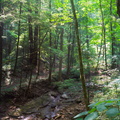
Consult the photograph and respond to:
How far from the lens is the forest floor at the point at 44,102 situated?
241 inches

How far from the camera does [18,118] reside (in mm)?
6055

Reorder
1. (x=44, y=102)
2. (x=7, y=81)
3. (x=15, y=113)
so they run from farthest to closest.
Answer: (x=7, y=81) < (x=44, y=102) < (x=15, y=113)

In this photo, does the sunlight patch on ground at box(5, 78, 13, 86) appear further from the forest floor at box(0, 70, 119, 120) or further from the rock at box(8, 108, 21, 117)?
the rock at box(8, 108, 21, 117)

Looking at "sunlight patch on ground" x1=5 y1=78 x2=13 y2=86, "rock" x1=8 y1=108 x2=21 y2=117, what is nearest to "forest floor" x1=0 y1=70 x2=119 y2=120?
"rock" x1=8 y1=108 x2=21 y2=117

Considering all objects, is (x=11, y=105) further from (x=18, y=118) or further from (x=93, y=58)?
(x=93, y=58)

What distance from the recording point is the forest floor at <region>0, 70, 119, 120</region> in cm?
612

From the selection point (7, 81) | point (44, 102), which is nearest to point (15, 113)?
point (44, 102)

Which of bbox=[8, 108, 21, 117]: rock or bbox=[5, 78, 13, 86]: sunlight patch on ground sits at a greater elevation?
bbox=[5, 78, 13, 86]: sunlight patch on ground

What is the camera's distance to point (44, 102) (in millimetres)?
7969

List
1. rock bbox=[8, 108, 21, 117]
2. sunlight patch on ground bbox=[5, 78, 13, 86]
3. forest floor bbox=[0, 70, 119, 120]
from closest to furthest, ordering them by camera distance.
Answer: forest floor bbox=[0, 70, 119, 120] → rock bbox=[8, 108, 21, 117] → sunlight patch on ground bbox=[5, 78, 13, 86]

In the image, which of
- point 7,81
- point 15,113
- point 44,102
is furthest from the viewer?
point 7,81

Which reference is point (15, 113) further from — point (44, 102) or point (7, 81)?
point (7, 81)

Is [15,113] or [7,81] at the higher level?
[7,81]

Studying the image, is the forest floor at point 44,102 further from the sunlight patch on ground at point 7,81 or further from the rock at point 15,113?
the sunlight patch on ground at point 7,81
